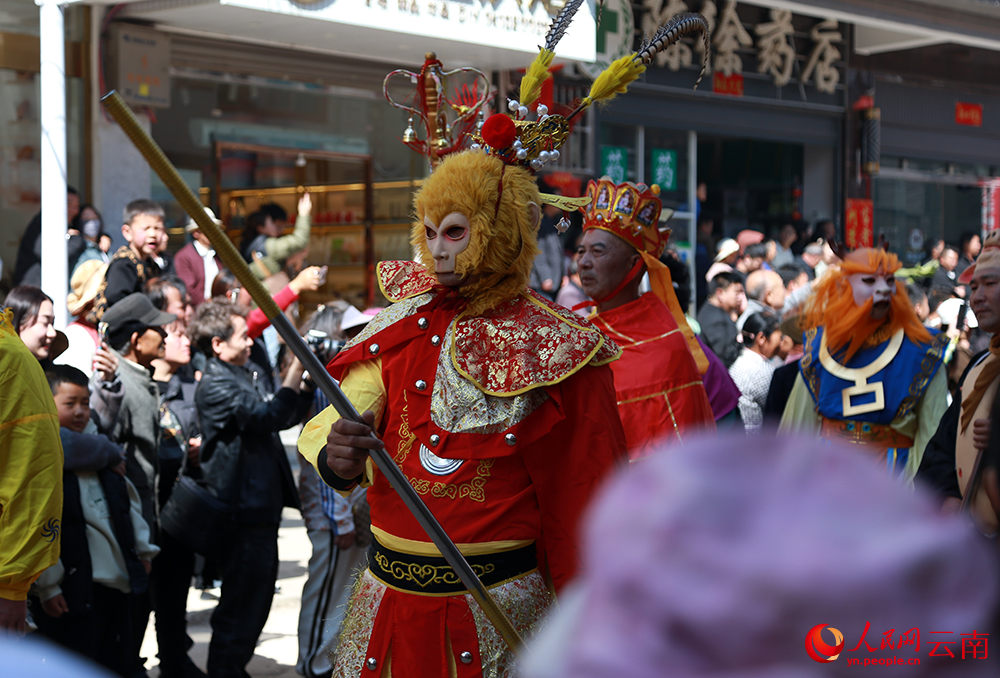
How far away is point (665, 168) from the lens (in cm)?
1323

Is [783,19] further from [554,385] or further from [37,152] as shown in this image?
[554,385]

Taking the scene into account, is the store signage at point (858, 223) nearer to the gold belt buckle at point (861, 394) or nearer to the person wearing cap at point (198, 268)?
the person wearing cap at point (198, 268)

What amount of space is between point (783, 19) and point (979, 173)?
5556 mm

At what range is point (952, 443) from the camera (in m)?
3.81

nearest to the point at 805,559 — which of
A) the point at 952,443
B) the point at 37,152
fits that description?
the point at 952,443

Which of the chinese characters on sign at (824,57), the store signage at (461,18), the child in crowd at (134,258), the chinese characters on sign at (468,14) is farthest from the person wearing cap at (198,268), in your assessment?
the chinese characters on sign at (824,57)

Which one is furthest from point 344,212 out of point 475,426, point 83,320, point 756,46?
point 475,426

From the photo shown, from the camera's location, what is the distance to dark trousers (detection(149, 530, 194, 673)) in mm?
4648

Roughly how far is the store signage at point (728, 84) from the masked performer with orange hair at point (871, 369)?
28.1 ft

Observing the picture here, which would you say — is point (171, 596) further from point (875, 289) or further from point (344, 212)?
point (344, 212)

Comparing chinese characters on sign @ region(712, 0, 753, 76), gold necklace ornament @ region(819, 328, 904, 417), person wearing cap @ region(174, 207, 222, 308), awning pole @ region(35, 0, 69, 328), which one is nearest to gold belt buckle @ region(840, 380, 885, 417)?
gold necklace ornament @ region(819, 328, 904, 417)

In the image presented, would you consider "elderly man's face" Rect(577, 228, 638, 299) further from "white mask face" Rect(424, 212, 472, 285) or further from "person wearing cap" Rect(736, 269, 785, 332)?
"person wearing cap" Rect(736, 269, 785, 332)

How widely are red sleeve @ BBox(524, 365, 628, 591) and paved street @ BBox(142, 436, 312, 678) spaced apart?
9.40ft

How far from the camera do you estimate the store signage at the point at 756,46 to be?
12773mm
